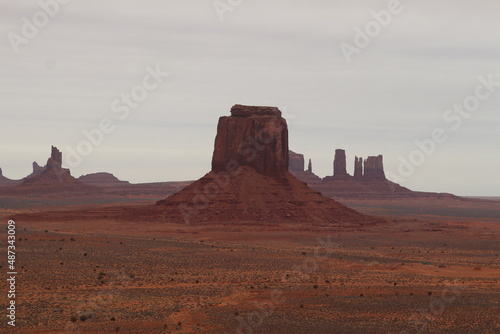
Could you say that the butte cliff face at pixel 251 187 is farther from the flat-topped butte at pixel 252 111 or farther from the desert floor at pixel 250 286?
the desert floor at pixel 250 286

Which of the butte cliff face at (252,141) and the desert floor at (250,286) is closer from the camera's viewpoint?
the desert floor at (250,286)

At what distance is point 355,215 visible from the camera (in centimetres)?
10462

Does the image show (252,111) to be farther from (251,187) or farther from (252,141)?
(251,187)

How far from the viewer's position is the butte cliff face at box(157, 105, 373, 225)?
9700cm

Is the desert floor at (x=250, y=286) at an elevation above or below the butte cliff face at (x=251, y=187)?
below

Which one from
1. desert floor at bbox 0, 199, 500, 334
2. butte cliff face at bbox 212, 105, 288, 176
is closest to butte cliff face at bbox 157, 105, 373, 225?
butte cliff face at bbox 212, 105, 288, 176

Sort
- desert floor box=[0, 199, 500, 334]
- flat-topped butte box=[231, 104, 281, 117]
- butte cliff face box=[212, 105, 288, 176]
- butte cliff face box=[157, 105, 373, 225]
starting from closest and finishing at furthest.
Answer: desert floor box=[0, 199, 500, 334] < butte cliff face box=[157, 105, 373, 225] < butte cliff face box=[212, 105, 288, 176] < flat-topped butte box=[231, 104, 281, 117]

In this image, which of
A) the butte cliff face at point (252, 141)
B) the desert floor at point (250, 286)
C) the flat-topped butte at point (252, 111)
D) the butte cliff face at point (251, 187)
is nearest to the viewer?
the desert floor at point (250, 286)

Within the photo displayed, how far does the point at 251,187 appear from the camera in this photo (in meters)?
100

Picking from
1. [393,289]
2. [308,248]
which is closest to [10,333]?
[393,289]

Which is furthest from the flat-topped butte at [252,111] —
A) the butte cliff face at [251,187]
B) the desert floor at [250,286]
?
the desert floor at [250,286]

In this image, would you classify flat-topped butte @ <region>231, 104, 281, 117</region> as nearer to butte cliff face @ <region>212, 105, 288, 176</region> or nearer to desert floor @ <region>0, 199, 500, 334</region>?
butte cliff face @ <region>212, 105, 288, 176</region>

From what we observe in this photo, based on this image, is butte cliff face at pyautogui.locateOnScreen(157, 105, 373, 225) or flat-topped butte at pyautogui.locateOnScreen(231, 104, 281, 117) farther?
flat-topped butte at pyautogui.locateOnScreen(231, 104, 281, 117)

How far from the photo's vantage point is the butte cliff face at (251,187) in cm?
9700
